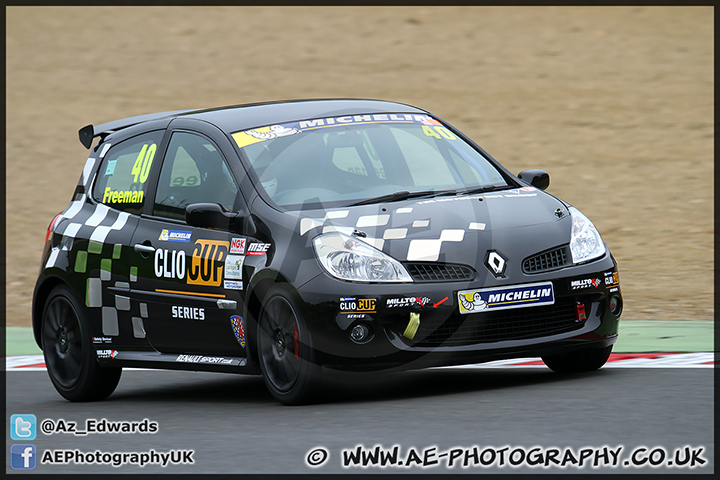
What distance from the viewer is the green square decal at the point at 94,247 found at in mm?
8630

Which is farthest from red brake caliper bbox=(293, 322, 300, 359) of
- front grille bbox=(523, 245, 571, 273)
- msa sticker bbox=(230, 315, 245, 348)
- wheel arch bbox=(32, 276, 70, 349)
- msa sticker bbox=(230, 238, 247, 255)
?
wheel arch bbox=(32, 276, 70, 349)

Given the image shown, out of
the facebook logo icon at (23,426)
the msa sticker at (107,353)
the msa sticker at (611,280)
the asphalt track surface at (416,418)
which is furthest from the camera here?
the msa sticker at (107,353)

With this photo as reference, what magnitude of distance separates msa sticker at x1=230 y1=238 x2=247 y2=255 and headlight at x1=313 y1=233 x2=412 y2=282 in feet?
1.77

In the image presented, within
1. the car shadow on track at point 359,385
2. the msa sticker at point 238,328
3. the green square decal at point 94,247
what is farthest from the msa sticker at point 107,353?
the msa sticker at point 238,328

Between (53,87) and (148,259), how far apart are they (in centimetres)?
1851

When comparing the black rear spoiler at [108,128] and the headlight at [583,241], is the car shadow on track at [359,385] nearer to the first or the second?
the headlight at [583,241]

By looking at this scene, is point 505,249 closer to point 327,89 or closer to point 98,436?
point 98,436

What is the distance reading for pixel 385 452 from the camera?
19.2 feet

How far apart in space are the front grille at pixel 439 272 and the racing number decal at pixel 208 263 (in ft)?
3.84

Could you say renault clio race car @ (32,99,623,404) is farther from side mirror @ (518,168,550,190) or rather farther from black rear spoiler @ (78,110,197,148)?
black rear spoiler @ (78,110,197,148)

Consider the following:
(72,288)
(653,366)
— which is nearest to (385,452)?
(653,366)

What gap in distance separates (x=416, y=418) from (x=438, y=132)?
2.65 m

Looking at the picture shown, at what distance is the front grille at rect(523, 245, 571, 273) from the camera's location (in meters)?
7.29

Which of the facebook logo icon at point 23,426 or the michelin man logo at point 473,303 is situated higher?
the michelin man logo at point 473,303
